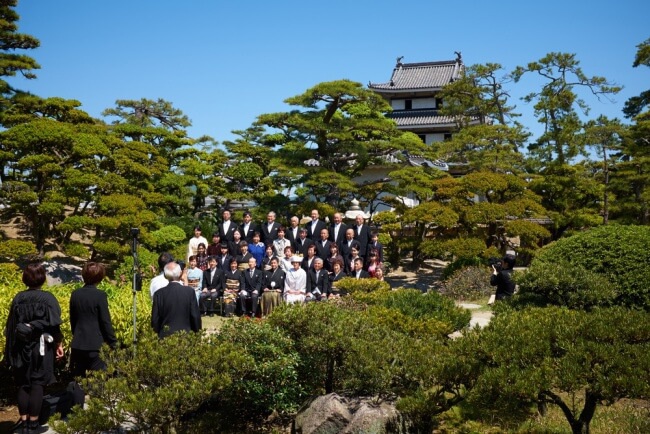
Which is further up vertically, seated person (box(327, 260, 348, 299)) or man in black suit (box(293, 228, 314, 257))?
man in black suit (box(293, 228, 314, 257))

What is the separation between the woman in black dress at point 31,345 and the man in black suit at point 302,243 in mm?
6937

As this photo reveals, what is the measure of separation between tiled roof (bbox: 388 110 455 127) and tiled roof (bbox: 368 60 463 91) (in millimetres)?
1417

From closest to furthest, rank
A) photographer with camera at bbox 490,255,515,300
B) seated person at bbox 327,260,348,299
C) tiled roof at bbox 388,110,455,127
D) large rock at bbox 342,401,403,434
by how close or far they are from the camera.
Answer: large rock at bbox 342,401,403,434 → photographer with camera at bbox 490,255,515,300 → seated person at bbox 327,260,348,299 → tiled roof at bbox 388,110,455,127

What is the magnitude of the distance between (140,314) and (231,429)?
7.25 feet

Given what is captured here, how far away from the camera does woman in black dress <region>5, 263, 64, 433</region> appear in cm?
507

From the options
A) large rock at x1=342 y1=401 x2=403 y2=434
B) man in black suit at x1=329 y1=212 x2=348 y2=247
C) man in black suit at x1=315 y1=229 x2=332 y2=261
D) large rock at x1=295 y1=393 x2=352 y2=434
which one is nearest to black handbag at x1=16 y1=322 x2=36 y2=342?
large rock at x1=295 y1=393 x2=352 y2=434

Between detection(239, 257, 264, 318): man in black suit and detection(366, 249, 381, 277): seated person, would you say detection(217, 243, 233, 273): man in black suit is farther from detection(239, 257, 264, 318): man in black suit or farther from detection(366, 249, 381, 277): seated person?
detection(366, 249, 381, 277): seated person

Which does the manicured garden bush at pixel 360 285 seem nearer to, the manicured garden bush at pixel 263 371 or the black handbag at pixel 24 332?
the manicured garden bush at pixel 263 371

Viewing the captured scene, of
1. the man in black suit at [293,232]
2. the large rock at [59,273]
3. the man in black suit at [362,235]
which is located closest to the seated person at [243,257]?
the man in black suit at [293,232]

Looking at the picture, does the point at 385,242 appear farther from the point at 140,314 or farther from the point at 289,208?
the point at 140,314

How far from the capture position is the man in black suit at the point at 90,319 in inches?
207

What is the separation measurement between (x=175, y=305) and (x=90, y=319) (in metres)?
0.79

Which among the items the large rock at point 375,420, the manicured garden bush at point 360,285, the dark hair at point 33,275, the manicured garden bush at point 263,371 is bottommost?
the large rock at point 375,420

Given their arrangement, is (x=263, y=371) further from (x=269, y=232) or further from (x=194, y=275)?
(x=269, y=232)
